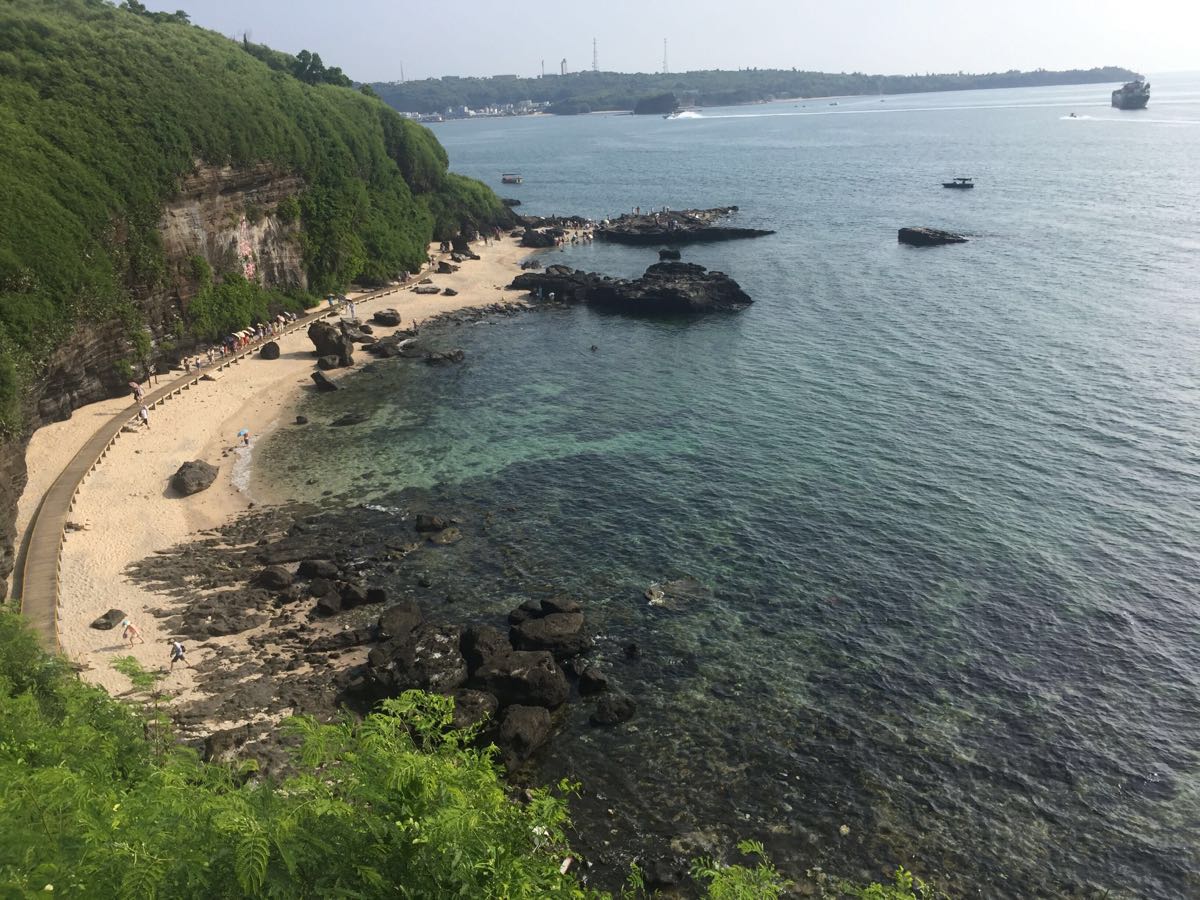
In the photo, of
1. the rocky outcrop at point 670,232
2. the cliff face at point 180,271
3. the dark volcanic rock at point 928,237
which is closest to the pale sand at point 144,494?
the cliff face at point 180,271

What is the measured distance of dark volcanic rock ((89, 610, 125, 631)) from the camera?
4172 centimetres

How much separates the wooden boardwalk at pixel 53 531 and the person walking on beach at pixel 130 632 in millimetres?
2941

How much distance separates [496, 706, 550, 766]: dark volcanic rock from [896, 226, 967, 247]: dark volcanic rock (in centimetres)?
12194

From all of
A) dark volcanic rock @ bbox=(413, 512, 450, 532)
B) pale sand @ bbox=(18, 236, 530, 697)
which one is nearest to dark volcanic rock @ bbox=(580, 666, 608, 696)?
dark volcanic rock @ bbox=(413, 512, 450, 532)

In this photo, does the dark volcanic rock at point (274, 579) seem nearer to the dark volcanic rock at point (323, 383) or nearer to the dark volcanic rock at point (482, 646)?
the dark volcanic rock at point (482, 646)

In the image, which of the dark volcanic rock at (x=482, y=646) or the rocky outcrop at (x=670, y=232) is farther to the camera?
the rocky outcrop at (x=670, y=232)

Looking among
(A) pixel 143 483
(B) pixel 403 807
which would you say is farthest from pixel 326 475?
(B) pixel 403 807

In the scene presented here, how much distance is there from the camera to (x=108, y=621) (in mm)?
42000

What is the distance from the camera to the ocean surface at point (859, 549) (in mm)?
32250

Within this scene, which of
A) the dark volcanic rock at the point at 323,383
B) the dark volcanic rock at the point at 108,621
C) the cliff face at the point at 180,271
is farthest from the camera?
the dark volcanic rock at the point at 323,383

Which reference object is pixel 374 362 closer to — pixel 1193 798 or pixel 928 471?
pixel 928 471

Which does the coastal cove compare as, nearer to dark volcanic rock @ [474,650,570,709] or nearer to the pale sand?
the pale sand

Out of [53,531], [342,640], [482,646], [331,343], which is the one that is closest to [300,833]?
[482,646]

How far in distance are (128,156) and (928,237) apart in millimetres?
118074
